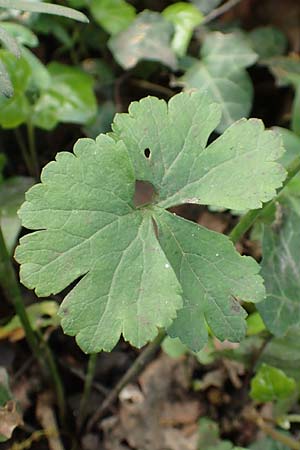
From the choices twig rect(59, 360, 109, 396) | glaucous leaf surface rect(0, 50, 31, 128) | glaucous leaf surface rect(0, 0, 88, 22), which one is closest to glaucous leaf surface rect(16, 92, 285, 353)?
glaucous leaf surface rect(0, 0, 88, 22)

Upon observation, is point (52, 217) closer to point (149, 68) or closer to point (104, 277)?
point (104, 277)

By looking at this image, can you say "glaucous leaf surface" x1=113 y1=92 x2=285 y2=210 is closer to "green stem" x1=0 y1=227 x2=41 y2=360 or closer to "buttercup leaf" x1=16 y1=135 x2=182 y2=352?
"buttercup leaf" x1=16 y1=135 x2=182 y2=352

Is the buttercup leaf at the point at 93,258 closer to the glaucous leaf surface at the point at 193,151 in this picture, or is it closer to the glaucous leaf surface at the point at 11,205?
the glaucous leaf surface at the point at 193,151

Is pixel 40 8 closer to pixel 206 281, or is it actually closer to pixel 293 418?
pixel 206 281

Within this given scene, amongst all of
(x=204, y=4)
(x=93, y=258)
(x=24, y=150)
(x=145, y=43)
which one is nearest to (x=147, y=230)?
(x=93, y=258)

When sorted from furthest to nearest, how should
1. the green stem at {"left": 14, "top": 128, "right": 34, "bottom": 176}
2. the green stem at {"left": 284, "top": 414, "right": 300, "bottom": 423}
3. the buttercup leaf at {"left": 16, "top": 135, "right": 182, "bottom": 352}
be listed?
the green stem at {"left": 14, "top": 128, "right": 34, "bottom": 176}, the green stem at {"left": 284, "top": 414, "right": 300, "bottom": 423}, the buttercup leaf at {"left": 16, "top": 135, "right": 182, "bottom": 352}

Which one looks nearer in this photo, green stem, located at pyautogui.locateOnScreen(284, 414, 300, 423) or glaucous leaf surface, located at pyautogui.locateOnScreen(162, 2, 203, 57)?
green stem, located at pyautogui.locateOnScreen(284, 414, 300, 423)
